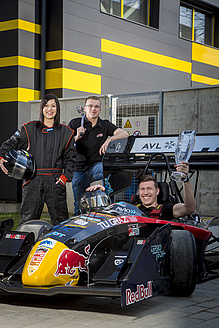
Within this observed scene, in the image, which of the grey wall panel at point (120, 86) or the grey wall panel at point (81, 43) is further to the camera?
the grey wall panel at point (120, 86)

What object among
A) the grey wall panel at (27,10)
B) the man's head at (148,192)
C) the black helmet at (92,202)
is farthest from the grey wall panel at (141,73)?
the black helmet at (92,202)

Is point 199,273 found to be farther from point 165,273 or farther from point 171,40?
point 171,40

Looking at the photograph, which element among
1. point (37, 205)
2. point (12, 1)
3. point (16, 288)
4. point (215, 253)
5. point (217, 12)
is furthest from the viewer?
point (217, 12)

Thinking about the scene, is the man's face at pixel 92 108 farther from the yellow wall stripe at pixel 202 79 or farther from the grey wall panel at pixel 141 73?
the yellow wall stripe at pixel 202 79

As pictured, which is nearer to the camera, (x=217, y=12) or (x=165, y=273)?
(x=165, y=273)

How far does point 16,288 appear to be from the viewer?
13.4 ft

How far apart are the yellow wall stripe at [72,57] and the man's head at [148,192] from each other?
7.56 meters

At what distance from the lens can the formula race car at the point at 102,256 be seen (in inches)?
160

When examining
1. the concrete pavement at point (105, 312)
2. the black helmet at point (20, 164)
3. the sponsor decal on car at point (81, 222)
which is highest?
the black helmet at point (20, 164)

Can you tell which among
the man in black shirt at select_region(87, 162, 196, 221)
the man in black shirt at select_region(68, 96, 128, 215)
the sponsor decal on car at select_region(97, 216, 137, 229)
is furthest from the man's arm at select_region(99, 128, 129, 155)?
the sponsor decal on car at select_region(97, 216, 137, 229)

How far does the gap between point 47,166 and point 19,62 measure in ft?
22.7

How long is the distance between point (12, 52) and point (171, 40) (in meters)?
4.95

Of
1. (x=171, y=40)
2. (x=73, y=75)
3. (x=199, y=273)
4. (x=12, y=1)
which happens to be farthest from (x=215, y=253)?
(x=171, y=40)

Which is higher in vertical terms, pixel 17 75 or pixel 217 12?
pixel 217 12
